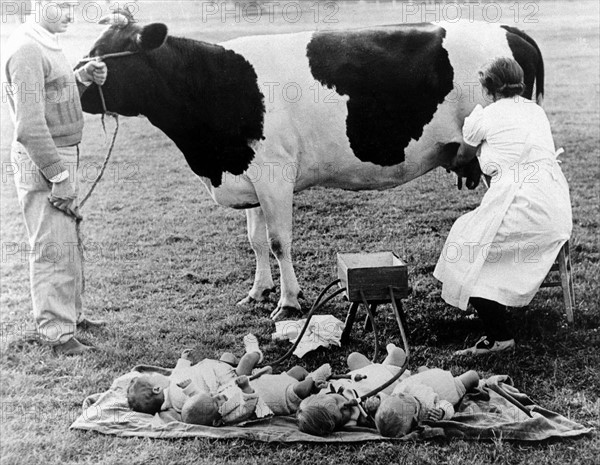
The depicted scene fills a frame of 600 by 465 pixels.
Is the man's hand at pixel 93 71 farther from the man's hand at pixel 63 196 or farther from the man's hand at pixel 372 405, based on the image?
the man's hand at pixel 372 405

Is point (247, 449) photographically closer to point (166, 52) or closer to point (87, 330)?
point (87, 330)

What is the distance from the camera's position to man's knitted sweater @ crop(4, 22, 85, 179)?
4945 millimetres

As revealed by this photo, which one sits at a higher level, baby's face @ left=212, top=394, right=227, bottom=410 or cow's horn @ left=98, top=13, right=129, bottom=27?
cow's horn @ left=98, top=13, right=129, bottom=27

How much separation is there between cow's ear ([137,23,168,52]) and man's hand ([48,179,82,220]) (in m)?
1.27

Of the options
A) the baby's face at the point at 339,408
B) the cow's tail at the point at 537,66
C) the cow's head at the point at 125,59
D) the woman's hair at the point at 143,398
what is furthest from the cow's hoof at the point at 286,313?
the cow's tail at the point at 537,66

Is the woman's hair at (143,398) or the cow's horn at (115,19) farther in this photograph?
the cow's horn at (115,19)

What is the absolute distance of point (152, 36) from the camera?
5699 mm

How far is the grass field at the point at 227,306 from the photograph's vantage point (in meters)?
3.95

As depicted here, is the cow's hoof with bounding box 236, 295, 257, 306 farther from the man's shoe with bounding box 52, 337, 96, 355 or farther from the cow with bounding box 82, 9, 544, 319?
the man's shoe with bounding box 52, 337, 96, 355

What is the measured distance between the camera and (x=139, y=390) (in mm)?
4320

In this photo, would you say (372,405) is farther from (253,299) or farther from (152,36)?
(152,36)

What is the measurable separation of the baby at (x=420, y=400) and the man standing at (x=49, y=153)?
8.57 feet

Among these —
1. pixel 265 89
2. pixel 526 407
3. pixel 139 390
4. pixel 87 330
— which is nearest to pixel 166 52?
pixel 265 89

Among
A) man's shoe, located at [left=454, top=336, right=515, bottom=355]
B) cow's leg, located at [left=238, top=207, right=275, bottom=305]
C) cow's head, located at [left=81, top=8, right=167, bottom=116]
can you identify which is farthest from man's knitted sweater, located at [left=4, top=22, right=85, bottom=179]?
man's shoe, located at [left=454, top=336, right=515, bottom=355]
